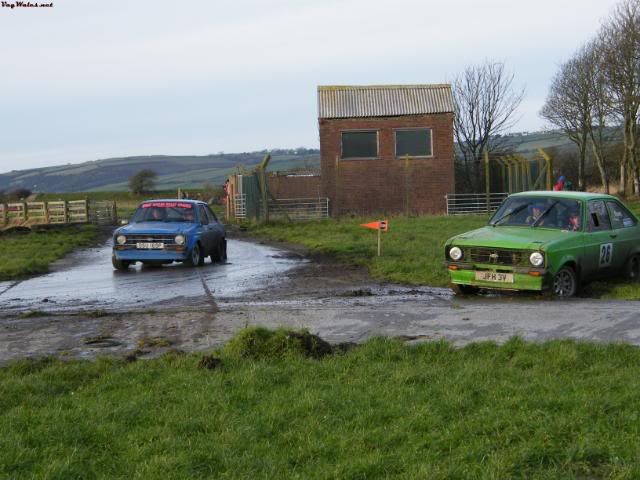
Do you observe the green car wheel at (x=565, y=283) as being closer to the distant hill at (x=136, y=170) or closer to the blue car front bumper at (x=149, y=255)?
the blue car front bumper at (x=149, y=255)

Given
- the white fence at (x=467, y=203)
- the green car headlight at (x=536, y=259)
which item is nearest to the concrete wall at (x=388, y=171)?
the white fence at (x=467, y=203)

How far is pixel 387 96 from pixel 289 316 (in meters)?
31.3

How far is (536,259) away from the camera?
11.5 meters

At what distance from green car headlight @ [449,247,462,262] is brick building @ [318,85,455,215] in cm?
2611

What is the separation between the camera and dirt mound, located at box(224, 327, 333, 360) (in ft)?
24.6

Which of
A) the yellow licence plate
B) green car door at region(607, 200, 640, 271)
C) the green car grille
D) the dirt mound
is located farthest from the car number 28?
the dirt mound

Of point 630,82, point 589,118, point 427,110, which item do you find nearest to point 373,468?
point 427,110

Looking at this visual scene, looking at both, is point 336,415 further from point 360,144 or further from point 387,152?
point 360,144

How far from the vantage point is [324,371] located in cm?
693

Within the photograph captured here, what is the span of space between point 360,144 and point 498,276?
27.9 m

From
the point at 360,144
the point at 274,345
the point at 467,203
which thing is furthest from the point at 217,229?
the point at 467,203

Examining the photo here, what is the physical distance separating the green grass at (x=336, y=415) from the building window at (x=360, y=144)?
32.0 meters

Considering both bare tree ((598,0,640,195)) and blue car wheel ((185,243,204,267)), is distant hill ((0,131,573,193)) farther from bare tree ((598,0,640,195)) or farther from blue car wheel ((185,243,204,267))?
blue car wheel ((185,243,204,267))

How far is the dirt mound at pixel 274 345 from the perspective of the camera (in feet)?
24.6
